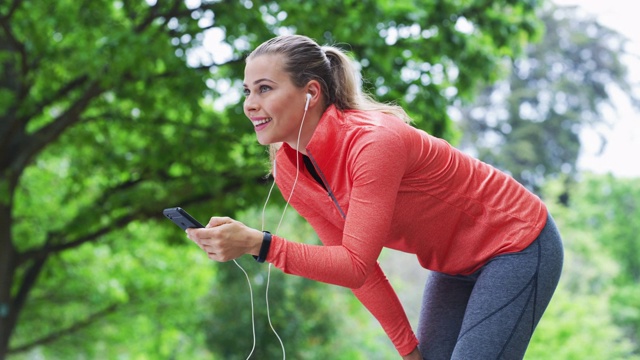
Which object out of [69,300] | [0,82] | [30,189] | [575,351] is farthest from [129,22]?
[575,351]

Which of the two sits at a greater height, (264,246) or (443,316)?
(264,246)

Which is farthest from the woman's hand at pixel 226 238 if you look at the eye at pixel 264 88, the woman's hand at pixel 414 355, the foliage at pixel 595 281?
the foliage at pixel 595 281

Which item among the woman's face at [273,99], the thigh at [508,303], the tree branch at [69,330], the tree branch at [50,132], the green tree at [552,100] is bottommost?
the green tree at [552,100]

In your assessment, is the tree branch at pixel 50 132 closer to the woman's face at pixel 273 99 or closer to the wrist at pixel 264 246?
the woman's face at pixel 273 99

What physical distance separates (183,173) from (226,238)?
23.2 ft

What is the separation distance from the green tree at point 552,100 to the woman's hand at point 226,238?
2569cm

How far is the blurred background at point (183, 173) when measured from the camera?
7.45m

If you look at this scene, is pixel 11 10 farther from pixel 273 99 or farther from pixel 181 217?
pixel 181 217

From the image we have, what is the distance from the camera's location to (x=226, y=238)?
6.81ft

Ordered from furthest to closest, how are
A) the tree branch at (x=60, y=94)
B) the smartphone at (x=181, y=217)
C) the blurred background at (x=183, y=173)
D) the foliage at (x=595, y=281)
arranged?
the foliage at (x=595, y=281) < the tree branch at (x=60, y=94) < the blurred background at (x=183, y=173) < the smartphone at (x=181, y=217)

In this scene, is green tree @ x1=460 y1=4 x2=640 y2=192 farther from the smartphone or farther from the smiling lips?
the smartphone

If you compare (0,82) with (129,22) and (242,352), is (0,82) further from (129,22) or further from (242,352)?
(242,352)

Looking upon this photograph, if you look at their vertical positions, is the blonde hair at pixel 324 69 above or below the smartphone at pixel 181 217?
above

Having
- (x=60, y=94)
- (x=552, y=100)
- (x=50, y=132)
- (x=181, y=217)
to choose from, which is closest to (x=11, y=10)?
(x=60, y=94)
